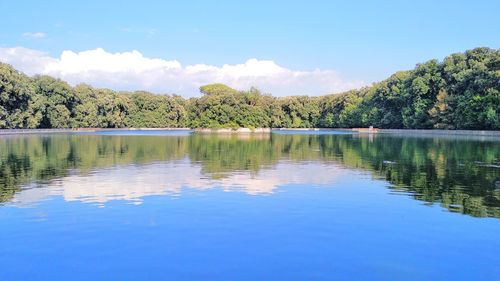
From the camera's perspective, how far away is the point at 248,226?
12.0 metres

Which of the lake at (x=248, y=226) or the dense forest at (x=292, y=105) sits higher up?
the dense forest at (x=292, y=105)

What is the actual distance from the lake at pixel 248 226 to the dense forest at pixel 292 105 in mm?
64386

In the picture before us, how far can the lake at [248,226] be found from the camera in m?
8.87

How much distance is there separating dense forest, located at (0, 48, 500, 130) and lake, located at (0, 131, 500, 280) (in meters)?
64.4

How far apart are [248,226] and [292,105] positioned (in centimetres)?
13207

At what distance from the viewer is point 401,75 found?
10969 cm

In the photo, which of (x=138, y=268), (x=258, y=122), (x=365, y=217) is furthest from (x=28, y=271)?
(x=258, y=122)

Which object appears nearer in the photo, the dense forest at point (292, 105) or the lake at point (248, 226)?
the lake at point (248, 226)

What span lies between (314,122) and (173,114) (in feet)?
135

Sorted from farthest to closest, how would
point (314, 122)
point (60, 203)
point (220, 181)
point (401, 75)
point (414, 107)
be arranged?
point (314, 122) → point (401, 75) → point (414, 107) → point (220, 181) → point (60, 203)

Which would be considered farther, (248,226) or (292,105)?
(292,105)

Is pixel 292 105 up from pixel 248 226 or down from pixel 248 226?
up

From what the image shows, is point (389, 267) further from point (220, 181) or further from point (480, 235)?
point (220, 181)

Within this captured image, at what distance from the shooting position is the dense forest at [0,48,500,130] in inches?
3174
